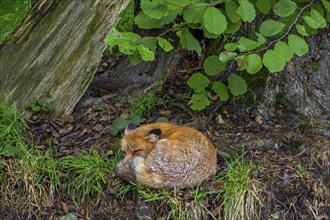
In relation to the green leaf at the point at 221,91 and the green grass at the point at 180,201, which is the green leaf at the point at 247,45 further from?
the green grass at the point at 180,201

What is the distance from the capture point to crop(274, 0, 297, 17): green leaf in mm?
5176

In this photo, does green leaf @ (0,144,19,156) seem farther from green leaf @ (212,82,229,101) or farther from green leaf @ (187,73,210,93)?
green leaf @ (212,82,229,101)

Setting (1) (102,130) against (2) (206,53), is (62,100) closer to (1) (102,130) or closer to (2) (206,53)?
(1) (102,130)

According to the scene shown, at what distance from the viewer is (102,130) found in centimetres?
629

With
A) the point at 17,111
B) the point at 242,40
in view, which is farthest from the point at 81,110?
the point at 242,40

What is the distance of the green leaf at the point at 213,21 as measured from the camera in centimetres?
490

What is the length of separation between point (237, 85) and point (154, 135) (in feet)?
3.22

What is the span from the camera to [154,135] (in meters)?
5.25

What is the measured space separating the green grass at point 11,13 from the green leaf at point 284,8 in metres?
4.54

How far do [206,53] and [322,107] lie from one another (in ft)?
4.33

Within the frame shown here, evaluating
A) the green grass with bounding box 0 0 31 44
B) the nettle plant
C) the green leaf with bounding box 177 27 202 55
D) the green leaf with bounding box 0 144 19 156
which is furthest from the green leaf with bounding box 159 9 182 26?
the green grass with bounding box 0 0 31 44

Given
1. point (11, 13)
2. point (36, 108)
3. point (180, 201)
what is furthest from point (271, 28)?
point (11, 13)

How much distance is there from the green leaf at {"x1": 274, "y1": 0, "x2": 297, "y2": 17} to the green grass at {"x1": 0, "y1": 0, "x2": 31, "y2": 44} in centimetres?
454

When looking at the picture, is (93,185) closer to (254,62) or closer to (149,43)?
(149,43)
